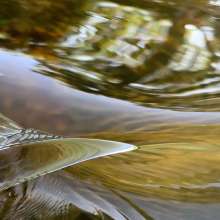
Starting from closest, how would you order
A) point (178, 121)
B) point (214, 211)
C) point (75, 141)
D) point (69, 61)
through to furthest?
point (214, 211) → point (75, 141) → point (178, 121) → point (69, 61)

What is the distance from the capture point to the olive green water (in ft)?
3.06

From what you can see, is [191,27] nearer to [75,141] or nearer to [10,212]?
[75,141]

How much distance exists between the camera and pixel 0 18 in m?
1.60

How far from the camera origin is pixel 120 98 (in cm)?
125

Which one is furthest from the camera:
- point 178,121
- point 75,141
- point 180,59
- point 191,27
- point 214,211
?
point 191,27

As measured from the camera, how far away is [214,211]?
896mm

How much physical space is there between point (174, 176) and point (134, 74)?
48 centimetres

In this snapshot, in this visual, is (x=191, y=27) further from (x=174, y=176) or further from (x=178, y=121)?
(x=174, y=176)

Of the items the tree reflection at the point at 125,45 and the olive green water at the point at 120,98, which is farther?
the tree reflection at the point at 125,45

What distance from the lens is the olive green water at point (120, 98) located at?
36.8 inches

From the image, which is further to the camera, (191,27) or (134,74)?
(191,27)

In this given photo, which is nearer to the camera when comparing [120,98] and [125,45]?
[120,98]

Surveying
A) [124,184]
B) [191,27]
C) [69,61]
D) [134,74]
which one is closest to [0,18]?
[69,61]

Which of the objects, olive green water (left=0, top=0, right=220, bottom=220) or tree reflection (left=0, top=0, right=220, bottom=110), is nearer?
olive green water (left=0, top=0, right=220, bottom=220)
